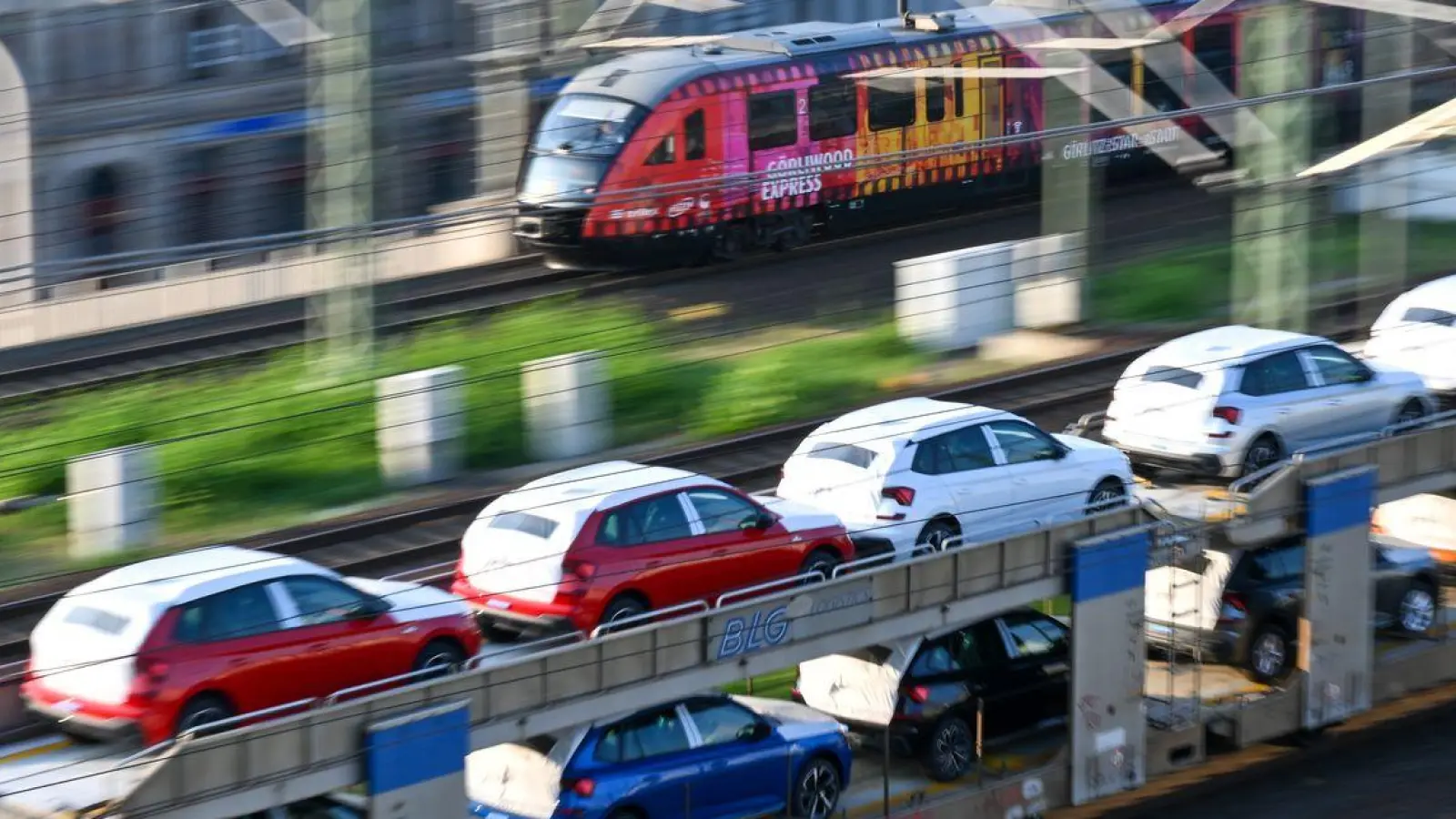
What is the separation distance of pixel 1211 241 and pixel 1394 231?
10.6 feet

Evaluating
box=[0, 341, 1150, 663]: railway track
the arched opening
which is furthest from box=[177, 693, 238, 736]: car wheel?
the arched opening

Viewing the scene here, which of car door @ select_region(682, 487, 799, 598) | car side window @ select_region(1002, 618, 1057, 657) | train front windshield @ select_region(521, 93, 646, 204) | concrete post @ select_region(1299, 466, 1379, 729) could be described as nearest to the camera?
car door @ select_region(682, 487, 799, 598)

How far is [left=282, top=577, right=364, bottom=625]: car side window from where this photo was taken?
249 inches

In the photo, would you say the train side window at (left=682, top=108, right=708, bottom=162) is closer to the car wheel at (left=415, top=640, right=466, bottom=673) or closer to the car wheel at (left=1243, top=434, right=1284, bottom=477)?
the car wheel at (left=1243, top=434, right=1284, bottom=477)

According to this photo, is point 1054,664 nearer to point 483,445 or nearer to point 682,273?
point 483,445

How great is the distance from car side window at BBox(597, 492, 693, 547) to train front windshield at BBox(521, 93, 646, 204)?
6.50 metres

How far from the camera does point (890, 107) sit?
48.1ft

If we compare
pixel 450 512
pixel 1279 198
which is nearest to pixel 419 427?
pixel 450 512

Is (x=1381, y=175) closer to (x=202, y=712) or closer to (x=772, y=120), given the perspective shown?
(x=772, y=120)

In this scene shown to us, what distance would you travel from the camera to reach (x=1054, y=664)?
7816mm

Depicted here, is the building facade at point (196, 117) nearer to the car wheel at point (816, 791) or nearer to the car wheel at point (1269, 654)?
the car wheel at point (816, 791)

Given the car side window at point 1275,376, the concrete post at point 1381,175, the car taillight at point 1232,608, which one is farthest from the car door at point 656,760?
the concrete post at point 1381,175

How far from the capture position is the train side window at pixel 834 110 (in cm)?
1420

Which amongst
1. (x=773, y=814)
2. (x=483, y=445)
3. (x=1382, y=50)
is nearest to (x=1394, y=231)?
(x=1382, y=50)
